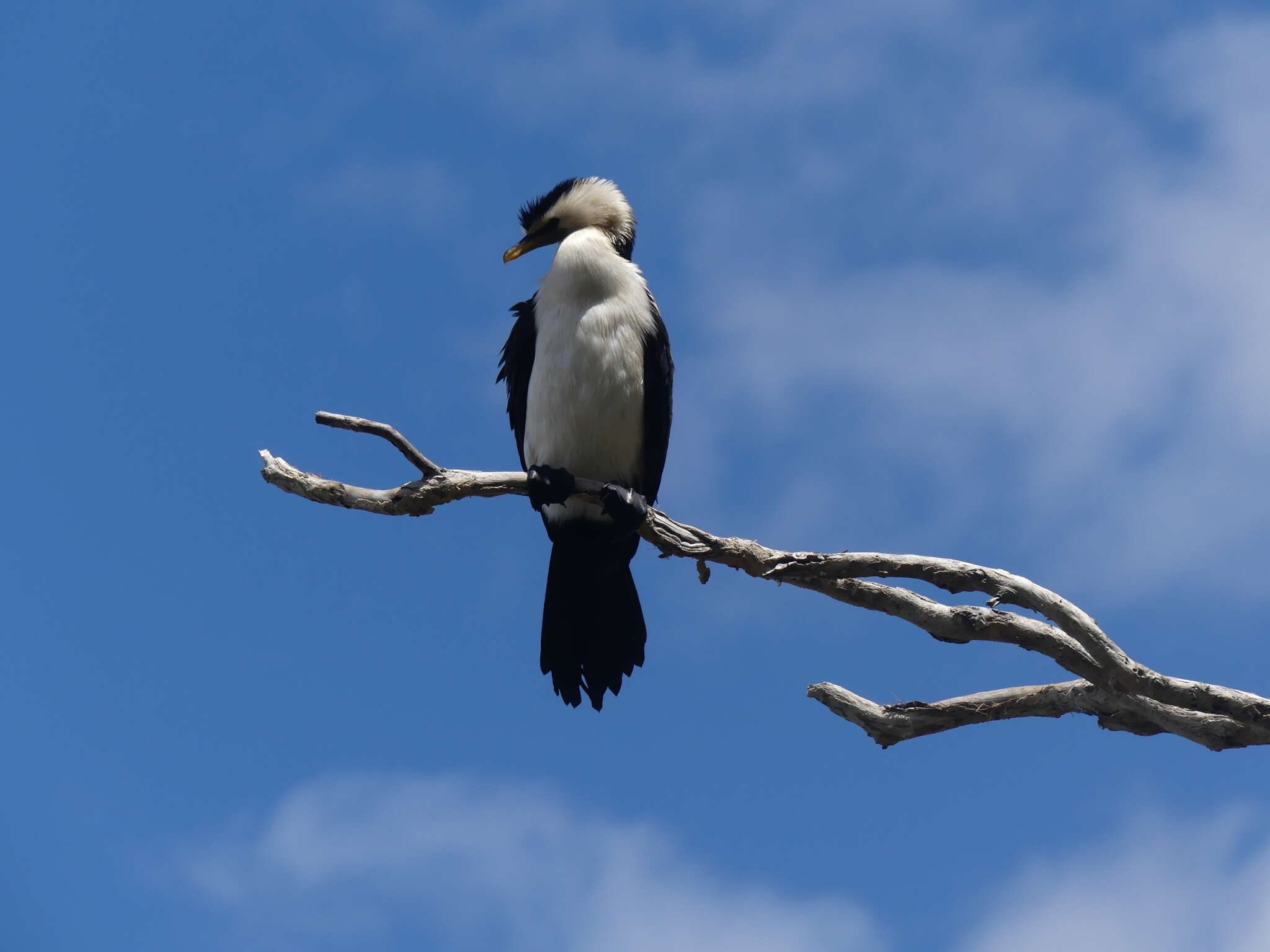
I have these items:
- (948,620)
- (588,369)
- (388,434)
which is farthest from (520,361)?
(948,620)

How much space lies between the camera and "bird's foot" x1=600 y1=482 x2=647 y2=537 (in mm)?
4539

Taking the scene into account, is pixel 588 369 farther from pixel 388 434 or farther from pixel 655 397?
pixel 388 434

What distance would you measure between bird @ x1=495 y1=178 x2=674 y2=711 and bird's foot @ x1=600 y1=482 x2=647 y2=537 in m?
0.15

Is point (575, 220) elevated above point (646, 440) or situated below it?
above

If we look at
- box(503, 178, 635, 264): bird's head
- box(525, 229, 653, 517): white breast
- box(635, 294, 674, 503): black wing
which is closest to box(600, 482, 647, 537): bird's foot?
box(525, 229, 653, 517): white breast

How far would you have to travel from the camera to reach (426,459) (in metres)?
4.34

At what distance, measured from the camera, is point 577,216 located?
18.0 ft

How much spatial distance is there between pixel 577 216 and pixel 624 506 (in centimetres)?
165

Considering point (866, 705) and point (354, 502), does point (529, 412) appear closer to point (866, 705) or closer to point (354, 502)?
point (354, 502)

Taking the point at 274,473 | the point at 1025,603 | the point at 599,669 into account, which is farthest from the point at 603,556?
the point at 1025,603

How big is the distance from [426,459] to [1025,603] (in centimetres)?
221

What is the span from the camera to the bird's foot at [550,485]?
A: 4.66m

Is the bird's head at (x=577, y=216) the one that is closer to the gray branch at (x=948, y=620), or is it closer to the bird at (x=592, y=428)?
the bird at (x=592, y=428)

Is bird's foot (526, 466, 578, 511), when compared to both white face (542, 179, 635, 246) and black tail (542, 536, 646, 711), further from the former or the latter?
white face (542, 179, 635, 246)
